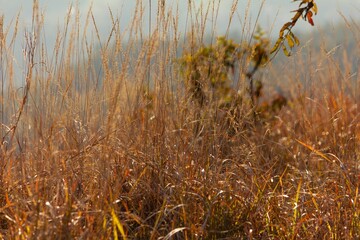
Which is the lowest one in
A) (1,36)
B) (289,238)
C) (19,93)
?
(289,238)

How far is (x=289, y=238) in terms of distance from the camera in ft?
10.0

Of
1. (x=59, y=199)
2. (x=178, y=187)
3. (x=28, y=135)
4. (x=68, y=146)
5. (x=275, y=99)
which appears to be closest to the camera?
(x=59, y=199)

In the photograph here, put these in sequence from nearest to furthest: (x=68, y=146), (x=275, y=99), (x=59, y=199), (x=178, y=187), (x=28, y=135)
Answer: (x=59, y=199), (x=178, y=187), (x=68, y=146), (x=28, y=135), (x=275, y=99)

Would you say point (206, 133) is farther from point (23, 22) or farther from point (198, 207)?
point (23, 22)

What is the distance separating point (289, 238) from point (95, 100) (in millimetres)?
1131

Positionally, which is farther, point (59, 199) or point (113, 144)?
point (113, 144)

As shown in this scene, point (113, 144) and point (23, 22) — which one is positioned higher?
point (23, 22)

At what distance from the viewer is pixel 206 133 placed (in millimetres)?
3559

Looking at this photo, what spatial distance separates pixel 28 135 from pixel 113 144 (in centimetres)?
49

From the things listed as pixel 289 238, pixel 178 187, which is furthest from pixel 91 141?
pixel 289 238

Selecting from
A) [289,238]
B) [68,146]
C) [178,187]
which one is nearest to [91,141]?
[68,146]

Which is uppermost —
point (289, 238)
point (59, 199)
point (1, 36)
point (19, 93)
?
point (1, 36)

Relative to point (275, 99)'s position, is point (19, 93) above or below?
above

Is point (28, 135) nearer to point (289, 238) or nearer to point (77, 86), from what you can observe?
point (77, 86)
